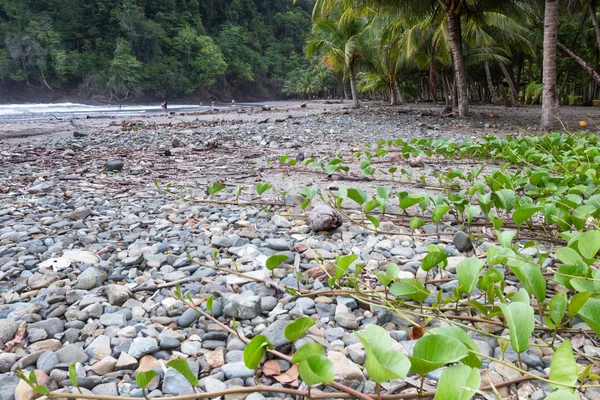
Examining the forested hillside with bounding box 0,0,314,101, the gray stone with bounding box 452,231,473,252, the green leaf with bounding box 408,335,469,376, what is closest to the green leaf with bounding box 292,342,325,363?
the green leaf with bounding box 408,335,469,376

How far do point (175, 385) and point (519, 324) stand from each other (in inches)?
31.7

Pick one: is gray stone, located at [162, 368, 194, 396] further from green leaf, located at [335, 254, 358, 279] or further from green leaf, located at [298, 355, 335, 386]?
green leaf, located at [335, 254, 358, 279]

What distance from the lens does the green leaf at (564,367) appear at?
27.4 inches

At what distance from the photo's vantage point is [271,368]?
1.03 m

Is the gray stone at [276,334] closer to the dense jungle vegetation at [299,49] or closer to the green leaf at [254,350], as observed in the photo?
the green leaf at [254,350]

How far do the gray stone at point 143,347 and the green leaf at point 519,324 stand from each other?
0.93 meters

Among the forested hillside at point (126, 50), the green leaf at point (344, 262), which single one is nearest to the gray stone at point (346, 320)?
the green leaf at point (344, 262)

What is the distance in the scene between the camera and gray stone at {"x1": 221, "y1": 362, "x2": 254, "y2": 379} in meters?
1.02

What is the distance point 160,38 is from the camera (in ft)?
162

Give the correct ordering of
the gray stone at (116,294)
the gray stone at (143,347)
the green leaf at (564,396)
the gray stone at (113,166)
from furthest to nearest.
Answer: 1. the gray stone at (113,166)
2. the gray stone at (116,294)
3. the gray stone at (143,347)
4. the green leaf at (564,396)

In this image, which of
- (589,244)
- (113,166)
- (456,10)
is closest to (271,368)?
(589,244)

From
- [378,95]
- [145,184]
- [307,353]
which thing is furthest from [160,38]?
[307,353]

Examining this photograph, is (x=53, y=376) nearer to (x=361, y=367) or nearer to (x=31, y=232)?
(x=361, y=367)

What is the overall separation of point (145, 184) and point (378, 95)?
4696 centimetres
